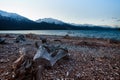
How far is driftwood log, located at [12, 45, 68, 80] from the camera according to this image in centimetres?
475

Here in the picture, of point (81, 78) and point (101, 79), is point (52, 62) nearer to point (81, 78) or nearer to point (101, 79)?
point (81, 78)

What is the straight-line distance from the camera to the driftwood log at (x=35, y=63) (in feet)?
15.6

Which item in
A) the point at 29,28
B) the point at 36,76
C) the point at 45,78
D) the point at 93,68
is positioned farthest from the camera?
the point at 29,28

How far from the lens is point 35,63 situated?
233 inches

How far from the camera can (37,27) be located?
542 ft

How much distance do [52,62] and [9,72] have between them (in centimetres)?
171

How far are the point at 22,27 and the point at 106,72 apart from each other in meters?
151

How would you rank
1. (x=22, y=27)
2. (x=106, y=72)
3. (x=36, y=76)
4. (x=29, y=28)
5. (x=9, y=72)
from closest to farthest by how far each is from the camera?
(x=36, y=76) < (x=9, y=72) < (x=106, y=72) < (x=22, y=27) < (x=29, y=28)

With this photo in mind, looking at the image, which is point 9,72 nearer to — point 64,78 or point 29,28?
point 64,78

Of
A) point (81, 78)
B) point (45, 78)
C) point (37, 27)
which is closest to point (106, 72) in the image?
point (81, 78)

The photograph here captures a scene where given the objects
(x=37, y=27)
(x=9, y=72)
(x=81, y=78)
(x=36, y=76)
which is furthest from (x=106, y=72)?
(x=37, y=27)

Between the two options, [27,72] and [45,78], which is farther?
[45,78]

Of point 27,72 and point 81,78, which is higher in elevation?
point 27,72

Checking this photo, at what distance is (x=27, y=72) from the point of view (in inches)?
191
